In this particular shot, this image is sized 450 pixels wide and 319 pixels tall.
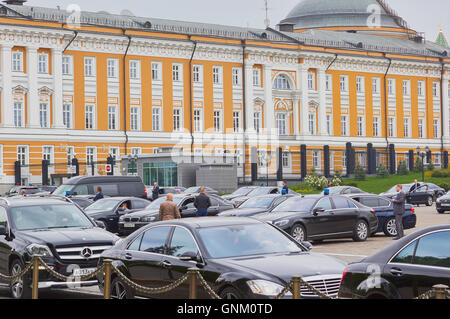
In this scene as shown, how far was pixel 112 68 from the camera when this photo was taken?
70.9 meters

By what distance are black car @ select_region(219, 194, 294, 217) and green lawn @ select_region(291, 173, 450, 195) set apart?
32.6 m

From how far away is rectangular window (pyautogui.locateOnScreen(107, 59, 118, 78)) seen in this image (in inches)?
2781

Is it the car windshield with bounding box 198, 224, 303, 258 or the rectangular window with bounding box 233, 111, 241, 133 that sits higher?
the rectangular window with bounding box 233, 111, 241, 133

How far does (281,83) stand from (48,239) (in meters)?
66.3

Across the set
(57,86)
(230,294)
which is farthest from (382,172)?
(230,294)

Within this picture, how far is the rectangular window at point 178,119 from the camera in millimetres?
74125

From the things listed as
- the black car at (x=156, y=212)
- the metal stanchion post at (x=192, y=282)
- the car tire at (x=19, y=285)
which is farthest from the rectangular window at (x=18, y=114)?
the metal stanchion post at (x=192, y=282)

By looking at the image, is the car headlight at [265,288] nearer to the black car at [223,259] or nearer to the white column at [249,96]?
the black car at [223,259]

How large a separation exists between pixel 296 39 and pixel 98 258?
221ft

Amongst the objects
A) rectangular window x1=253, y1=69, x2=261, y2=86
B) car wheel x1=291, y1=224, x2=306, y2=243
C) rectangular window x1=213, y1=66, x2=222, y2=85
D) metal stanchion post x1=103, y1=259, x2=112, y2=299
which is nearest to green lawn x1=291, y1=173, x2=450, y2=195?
rectangular window x1=253, y1=69, x2=261, y2=86

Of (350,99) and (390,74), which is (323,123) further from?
(390,74)

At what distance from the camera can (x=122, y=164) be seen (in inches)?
2586

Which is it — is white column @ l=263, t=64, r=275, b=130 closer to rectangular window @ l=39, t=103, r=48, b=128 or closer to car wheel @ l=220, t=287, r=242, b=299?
rectangular window @ l=39, t=103, r=48, b=128
